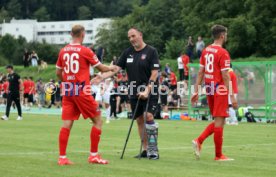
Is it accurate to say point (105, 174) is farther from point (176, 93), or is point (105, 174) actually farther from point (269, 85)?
point (176, 93)

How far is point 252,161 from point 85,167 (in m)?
3.05

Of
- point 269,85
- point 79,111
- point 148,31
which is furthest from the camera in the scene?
point 148,31

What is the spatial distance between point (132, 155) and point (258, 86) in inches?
641

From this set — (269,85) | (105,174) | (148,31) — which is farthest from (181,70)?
(148,31)

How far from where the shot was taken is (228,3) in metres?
66.3

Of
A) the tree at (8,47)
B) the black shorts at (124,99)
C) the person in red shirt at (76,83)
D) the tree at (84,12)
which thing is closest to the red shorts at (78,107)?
the person in red shirt at (76,83)

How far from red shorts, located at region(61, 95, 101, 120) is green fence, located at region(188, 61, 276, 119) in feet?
56.4

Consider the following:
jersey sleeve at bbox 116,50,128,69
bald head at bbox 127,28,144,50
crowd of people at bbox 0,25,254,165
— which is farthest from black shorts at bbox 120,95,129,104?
bald head at bbox 127,28,144,50

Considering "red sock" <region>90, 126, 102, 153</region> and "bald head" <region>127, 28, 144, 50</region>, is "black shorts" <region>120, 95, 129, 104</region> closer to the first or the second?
"bald head" <region>127, 28, 144, 50</region>

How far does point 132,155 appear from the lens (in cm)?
1410

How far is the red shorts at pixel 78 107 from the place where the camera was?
12.5 meters

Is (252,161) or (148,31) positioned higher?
(148,31)

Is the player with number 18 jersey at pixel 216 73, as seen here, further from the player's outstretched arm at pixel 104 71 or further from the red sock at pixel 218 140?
the player's outstretched arm at pixel 104 71

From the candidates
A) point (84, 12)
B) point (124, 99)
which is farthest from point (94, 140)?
point (84, 12)
